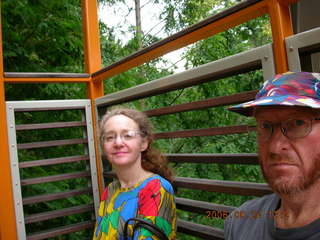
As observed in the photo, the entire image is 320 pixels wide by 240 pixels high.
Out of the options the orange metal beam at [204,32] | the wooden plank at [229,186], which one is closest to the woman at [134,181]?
the wooden plank at [229,186]

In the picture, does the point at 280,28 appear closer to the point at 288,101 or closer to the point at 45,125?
the point at 288,101

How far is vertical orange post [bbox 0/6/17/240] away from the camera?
7.17 ft

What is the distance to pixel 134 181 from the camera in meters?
1.77

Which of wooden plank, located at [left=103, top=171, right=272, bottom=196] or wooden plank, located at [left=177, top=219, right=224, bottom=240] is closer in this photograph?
wooden plank, located at [left=103, top=171, right=272, bottom=196]

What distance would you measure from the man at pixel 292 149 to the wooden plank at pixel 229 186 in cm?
37

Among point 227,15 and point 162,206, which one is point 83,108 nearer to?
point 162,206

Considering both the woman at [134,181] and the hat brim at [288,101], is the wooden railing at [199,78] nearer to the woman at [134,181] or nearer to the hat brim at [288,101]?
the woman at [134,181]

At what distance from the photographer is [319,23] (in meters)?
2.39

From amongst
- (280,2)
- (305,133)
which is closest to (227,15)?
(280,2)

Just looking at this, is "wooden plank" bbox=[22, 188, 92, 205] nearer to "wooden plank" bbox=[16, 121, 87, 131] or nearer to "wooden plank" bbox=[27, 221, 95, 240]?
"wooden plank" bbox=[27, 221, 95, 240]

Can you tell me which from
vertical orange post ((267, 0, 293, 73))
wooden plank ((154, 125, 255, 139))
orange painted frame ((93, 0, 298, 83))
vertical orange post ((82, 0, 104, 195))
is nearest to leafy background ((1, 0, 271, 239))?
vertical orange post ((82, 0, 104, 195))

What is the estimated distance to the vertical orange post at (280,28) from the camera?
1174mm

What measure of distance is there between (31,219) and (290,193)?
75.0 inches

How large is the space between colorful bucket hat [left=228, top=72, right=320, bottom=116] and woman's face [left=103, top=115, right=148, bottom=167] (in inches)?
36.4
